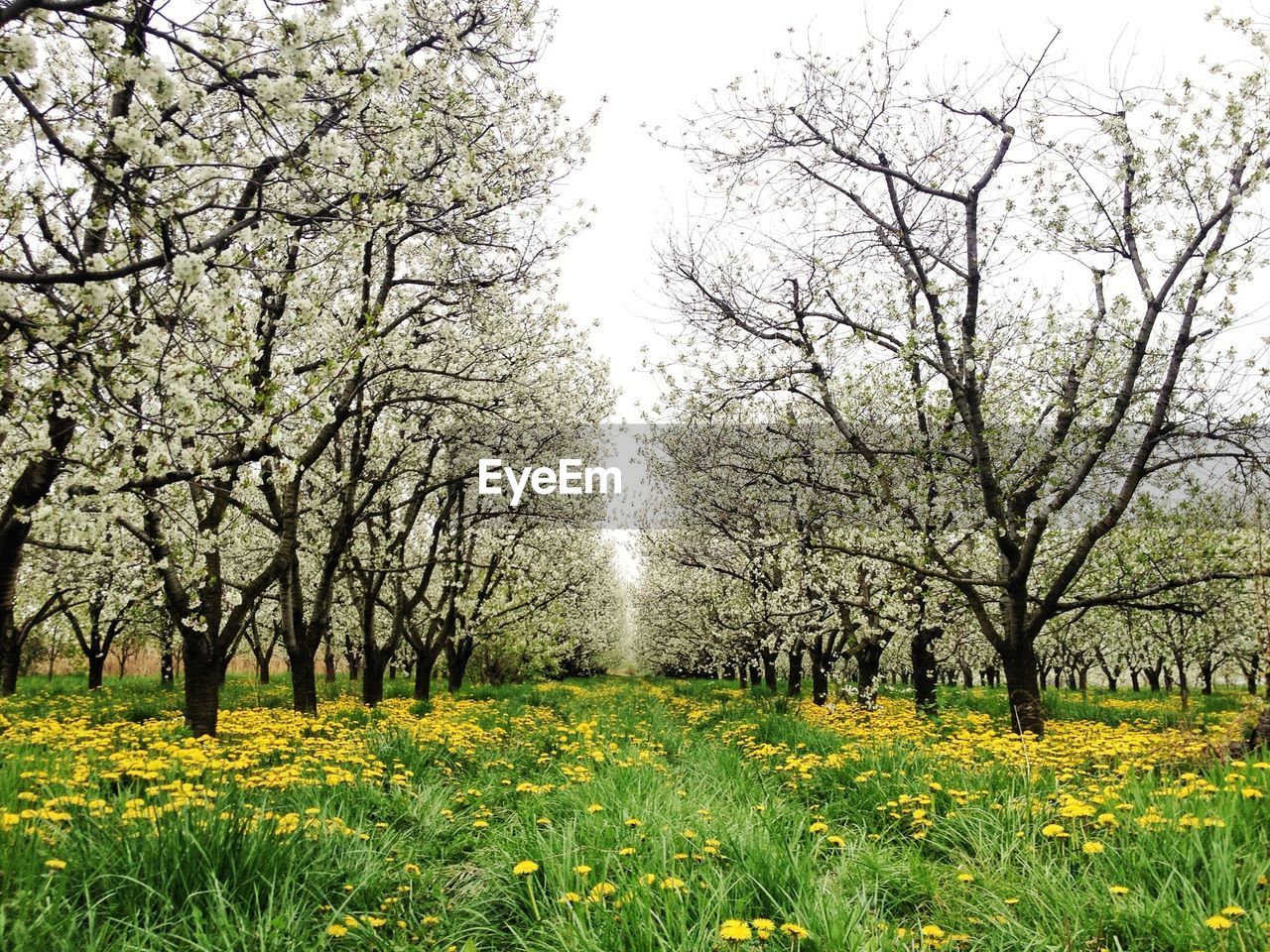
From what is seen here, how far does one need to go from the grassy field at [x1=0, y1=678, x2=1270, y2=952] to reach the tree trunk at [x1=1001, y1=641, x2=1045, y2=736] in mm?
2064

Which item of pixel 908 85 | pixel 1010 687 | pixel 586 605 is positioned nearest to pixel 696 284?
pixel 908 85

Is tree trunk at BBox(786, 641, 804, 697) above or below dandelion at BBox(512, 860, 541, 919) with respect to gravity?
below

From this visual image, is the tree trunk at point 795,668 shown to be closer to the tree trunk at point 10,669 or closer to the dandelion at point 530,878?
the dandelion at point 530,878

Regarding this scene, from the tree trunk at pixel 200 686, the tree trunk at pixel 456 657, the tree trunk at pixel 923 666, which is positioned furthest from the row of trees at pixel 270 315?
the tree trunk at pixel 923 666

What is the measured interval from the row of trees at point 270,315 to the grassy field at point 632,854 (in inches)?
91.1

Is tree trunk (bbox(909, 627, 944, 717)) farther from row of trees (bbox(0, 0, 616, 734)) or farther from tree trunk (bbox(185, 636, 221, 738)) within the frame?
tree trunk (bbox(185, 636, 221, 738))

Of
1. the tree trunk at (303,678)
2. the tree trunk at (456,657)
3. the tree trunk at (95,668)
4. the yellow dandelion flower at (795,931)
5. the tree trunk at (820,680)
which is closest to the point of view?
the yellow dandelion flower at (795,931)

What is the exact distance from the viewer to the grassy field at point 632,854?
11.0 ft

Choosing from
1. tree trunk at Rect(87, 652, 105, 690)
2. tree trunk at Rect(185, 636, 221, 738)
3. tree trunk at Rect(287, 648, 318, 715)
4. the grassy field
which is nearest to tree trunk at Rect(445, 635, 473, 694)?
tree trunk at Rect(287, 648, 318, 715)

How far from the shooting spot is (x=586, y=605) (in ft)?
107

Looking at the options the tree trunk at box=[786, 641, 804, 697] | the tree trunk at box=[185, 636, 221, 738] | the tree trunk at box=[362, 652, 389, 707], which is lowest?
the tree trunk at box=[786, 641, 804, 697]

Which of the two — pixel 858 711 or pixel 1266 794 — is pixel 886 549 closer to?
pixel 858 711

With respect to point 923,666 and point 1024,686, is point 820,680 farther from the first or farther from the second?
point 1024,686

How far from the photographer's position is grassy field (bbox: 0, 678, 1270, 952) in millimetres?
3367
